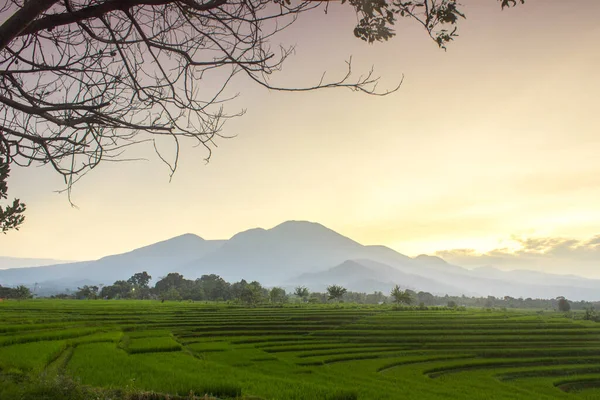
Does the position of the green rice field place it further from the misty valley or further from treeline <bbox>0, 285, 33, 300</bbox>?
treeline <bbox>0, 285, 33, 300</bbox>

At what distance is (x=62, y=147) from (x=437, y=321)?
132ft

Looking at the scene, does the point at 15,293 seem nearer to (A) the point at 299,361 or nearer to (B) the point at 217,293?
(B) the point at 217,293

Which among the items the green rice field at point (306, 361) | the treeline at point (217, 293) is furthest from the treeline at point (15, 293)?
the green rice field at point (306, 361)

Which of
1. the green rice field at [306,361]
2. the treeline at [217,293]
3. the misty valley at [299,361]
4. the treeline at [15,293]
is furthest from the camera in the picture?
the treeline at [217,293]

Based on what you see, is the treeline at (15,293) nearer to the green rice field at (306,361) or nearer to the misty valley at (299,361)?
the misty valley at (299,361)

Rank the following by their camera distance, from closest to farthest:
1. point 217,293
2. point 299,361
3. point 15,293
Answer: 1. point 299,361
2. point 15,293
3. point 217,293

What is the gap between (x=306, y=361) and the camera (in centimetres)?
1938

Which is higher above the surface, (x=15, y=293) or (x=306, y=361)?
(x=306, y=361)

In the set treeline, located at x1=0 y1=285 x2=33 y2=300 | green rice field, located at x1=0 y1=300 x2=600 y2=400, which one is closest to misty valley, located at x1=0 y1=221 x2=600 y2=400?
green rice field, located at x1=0 y1=300 x2=600 y2=400

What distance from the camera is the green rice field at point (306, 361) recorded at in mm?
11930

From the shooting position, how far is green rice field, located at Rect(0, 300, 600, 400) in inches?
470

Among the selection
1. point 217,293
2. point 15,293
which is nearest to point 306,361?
point 217,293

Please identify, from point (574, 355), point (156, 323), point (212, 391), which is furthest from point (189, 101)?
point (156, 323)

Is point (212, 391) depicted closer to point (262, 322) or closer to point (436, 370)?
point (436, 370)
